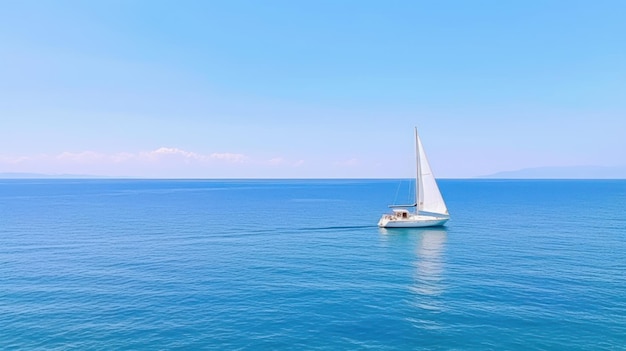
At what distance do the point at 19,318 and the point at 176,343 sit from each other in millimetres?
17660

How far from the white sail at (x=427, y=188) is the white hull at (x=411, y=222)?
195 inches

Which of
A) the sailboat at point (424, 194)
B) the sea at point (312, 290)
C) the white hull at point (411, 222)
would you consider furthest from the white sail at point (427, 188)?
the sea at point (312, 290)

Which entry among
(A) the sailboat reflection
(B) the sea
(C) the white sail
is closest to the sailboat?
(C) the white sail

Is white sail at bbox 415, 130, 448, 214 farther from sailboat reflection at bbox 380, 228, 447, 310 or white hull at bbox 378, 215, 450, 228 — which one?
sailboat reflection at bbox 380, 228, 447, 310

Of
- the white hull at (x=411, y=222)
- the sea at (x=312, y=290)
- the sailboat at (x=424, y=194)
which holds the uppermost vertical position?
the sailboat at (x=424, y=194)

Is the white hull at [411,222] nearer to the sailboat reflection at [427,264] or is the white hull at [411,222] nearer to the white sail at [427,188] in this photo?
the sailboat reflection at [427,264]

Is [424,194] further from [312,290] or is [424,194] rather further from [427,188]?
[312,290]

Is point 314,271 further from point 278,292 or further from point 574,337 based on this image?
point 574,337

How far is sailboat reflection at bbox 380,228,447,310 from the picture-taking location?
140 feet

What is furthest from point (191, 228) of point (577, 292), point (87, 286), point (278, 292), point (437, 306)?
point (577, 292)

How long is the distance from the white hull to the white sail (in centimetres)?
495

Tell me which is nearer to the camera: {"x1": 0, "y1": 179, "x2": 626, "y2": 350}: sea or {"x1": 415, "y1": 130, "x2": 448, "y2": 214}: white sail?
{"x1": 0, "y1": 179, "x2": 626, "y2": 350}: sea

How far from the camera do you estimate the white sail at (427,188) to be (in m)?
97.7

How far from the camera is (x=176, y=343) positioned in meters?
31.8
